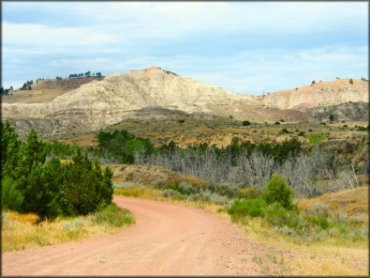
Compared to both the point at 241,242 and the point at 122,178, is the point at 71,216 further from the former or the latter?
the point at 122,178

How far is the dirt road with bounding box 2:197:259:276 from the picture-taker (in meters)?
11.9

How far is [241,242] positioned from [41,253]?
7.05m

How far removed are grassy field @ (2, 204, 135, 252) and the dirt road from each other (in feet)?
2.19

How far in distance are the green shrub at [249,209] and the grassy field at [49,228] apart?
6.36 m

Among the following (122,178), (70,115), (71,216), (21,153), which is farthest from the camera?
(70,115)

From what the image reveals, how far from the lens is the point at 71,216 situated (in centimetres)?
2844

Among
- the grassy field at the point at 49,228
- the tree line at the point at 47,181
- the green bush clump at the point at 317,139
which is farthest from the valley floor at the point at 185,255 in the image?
the green bush clump at the point at 317,139

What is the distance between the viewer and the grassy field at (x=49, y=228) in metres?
18.6

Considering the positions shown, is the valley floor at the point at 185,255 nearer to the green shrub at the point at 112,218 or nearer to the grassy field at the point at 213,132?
the green shrub at the point at 112,218

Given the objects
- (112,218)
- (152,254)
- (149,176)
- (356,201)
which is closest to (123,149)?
(149,176)

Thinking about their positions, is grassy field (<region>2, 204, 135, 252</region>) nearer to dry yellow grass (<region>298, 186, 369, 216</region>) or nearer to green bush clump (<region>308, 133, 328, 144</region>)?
dry yellow grass (<region>298, 186, 369, 216</region>)

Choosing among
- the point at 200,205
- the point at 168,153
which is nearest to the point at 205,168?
the point at 168,153

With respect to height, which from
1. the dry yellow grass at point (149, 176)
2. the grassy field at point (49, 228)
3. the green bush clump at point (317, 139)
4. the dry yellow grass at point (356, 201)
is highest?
the dry yellow grass at point (356, 201)

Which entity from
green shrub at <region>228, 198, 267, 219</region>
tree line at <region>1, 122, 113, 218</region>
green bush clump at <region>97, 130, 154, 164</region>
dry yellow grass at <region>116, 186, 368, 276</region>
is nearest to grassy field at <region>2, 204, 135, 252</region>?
tree line at <region>1, 122, 113, 218</region>
